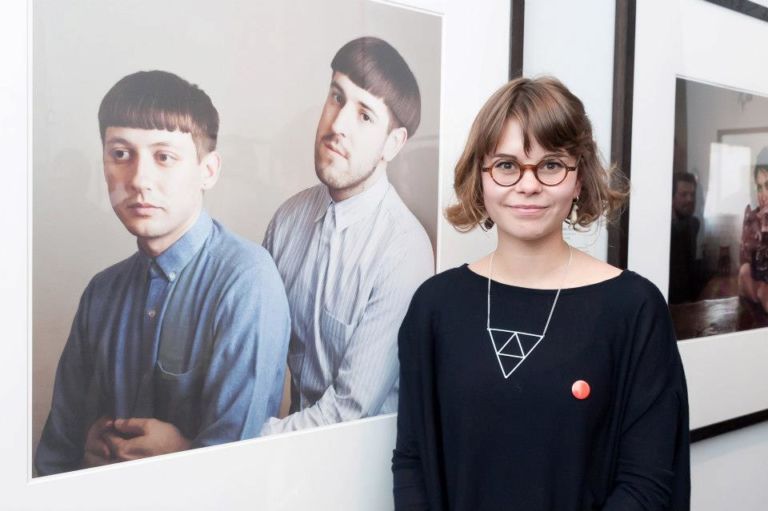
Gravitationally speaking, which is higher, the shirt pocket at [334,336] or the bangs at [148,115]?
the bangs at [148,115]

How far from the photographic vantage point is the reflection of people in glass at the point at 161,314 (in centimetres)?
76

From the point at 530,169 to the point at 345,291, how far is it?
0.28 meters

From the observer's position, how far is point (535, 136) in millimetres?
923

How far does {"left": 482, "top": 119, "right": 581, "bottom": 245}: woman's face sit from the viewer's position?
36.6 inches

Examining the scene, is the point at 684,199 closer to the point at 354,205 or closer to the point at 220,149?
the point at 354,205

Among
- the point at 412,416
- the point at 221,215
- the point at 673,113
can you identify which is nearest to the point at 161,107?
the point at 221,215

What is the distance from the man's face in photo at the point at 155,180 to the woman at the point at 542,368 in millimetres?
362

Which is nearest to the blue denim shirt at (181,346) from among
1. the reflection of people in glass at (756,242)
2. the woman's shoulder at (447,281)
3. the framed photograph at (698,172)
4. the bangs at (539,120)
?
the woman's shoulder at (447,281)

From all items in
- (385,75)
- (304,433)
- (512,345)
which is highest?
(385,75)

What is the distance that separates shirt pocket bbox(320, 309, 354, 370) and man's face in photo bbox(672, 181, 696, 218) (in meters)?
0.76

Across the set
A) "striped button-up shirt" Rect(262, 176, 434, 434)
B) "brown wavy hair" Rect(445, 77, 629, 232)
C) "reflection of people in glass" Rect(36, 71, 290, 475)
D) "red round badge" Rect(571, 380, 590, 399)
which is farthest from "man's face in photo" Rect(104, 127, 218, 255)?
"red round badge" Rect(571, 380, 590, 399)

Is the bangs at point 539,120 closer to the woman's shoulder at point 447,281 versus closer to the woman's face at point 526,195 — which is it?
the woman's face at point 526,195

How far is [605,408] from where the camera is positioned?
0.95 meters

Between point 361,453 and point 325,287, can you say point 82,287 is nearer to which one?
point 325,287
